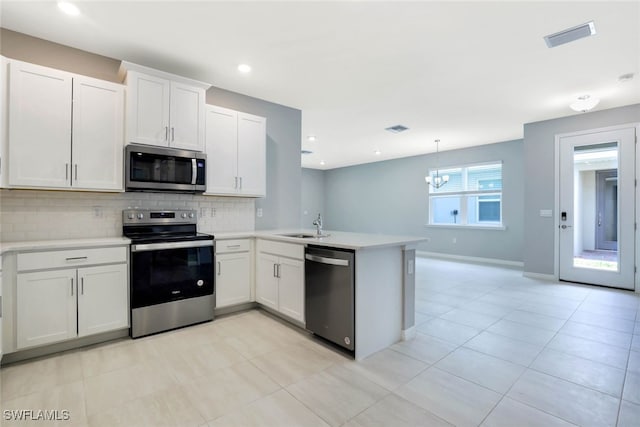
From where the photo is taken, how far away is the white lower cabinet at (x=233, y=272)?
10.8 ft

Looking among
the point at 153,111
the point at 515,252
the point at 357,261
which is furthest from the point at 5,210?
the point at 515,252

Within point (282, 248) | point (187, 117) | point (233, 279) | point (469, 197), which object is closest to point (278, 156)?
point (187, 117)

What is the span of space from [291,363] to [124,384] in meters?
1.13

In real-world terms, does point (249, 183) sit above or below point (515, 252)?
above

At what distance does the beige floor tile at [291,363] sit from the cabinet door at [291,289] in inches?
15.4

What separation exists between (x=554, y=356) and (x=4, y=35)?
209 inches

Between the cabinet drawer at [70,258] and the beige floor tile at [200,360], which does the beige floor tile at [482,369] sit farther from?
the cabinet drawer at [70,258]

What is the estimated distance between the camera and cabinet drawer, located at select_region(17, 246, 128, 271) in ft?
7.56

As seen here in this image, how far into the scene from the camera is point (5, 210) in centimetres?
259

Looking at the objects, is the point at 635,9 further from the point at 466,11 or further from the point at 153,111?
the point at 153,111

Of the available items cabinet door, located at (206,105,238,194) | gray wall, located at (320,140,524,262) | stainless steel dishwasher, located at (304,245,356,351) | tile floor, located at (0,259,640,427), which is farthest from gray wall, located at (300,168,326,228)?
stainless steel dishwasher, located at (304,245,356,351)

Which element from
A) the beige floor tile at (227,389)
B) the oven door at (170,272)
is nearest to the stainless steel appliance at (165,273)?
the oven door at (170,272)

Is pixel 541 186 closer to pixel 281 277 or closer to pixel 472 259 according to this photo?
pixel 472 259

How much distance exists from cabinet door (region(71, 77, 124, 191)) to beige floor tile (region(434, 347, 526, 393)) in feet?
10.7
